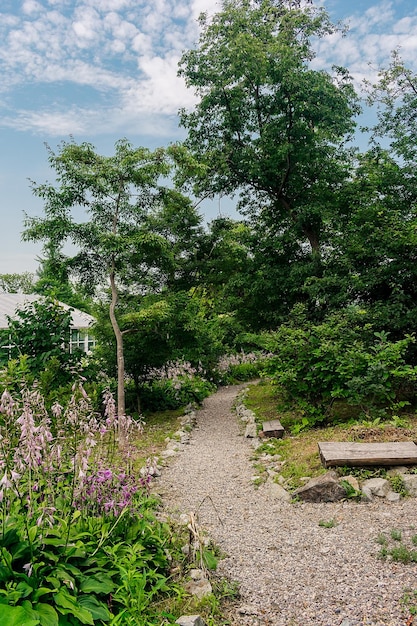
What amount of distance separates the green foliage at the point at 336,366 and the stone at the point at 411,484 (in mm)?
2262

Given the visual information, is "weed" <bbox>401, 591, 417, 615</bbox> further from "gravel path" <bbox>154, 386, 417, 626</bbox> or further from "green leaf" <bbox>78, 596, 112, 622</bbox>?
"green leaf" <bbox>78, 596, 112, 622</bbox>

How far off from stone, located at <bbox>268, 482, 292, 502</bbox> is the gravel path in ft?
0.27

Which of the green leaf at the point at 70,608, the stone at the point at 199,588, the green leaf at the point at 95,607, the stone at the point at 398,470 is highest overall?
the green leaf at the point at 70,608

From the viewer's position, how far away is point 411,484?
15.5ft

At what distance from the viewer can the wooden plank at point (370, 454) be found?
501 centimetres

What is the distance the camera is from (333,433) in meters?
6.75

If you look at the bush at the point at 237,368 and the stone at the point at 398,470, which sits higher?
the stone at the point at 398,470

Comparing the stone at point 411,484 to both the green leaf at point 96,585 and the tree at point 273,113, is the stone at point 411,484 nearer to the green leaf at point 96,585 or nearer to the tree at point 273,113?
the green leaf at point 96,585

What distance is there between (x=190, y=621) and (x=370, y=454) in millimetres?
3263

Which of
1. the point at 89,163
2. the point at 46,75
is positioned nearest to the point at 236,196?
the point at 89,163

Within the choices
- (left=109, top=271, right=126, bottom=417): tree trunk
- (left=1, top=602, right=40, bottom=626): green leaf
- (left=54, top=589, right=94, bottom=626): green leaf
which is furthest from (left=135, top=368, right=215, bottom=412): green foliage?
(left=1, top=602, right=40, bottom=626): green leaf

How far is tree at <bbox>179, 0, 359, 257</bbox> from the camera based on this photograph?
1111 cm

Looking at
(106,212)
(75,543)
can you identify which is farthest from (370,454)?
(106,212)

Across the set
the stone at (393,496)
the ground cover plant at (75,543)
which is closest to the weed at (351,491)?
the stone at (393,496)
